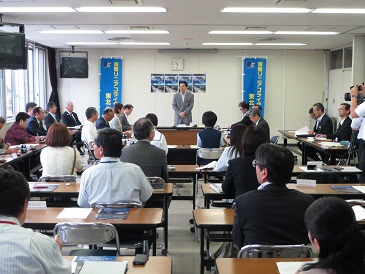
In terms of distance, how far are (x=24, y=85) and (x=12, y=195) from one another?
975cm

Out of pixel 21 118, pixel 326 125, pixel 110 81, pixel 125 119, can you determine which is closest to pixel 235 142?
pixel 21 118

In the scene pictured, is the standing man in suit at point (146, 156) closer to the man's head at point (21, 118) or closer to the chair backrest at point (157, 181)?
the chair backrest at point (157, 181)

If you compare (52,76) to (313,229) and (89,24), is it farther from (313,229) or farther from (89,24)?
(313,229)

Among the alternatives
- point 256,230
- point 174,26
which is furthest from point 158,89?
point 256,230

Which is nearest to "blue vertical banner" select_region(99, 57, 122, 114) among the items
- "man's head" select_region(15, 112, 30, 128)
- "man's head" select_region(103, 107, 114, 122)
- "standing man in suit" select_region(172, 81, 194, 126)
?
"standing man in suit" select_region(172, 81, 194, 126)

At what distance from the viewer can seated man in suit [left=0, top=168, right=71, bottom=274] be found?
1.66 meters

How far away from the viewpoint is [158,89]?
1287 cm

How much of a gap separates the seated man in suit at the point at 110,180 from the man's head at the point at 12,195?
4.83 feet

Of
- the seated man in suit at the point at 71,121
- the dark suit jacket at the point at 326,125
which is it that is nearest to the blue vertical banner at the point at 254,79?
the dark suit jacket at the point at 326,125

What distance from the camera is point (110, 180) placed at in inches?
130

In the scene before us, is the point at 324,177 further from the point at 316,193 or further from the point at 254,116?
the point at 254,116

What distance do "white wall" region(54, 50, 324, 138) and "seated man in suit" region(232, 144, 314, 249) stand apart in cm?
1040

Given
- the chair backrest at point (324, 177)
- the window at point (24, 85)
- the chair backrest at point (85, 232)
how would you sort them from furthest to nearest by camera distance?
1. the window at point (24, 85)
2. the chair backrest at point (324, 177)
3. the chair backrest at point (85, 232)

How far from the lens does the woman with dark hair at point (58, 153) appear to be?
449 centimetres
